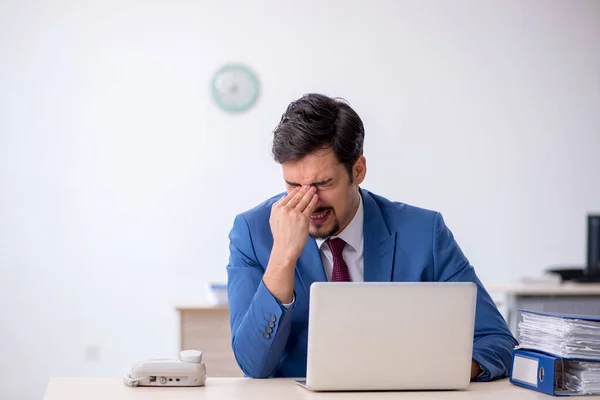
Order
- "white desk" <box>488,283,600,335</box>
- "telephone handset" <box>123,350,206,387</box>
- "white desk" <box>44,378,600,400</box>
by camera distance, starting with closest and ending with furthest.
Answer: "white desk" <box>44,378,600,400</box> < "telephone handset" <box>123,350,206,387</box> < "white desk" <box>488,283,600,335</box>

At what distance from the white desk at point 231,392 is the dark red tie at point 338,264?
1.39ft

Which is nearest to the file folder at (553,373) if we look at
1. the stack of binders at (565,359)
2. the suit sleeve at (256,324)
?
the stack of binders at (565,359)

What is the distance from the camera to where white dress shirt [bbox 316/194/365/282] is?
7.22 ft

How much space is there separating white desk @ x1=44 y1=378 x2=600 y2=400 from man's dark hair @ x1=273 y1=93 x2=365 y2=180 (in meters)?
0.63

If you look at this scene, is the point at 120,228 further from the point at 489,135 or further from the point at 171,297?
the point at 489,135

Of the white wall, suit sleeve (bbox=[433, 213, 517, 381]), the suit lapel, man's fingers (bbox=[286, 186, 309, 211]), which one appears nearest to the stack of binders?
suit sleeve (bbox=[433, 213, 517, 381])

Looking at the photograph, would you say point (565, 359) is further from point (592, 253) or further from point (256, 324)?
point (592, 253)

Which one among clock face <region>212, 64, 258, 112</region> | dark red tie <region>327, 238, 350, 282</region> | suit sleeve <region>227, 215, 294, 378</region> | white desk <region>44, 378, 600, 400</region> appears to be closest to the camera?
white desk <region>44, 378, 600, 400</region>

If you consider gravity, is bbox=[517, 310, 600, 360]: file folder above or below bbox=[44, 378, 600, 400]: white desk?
above

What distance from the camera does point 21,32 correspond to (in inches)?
210

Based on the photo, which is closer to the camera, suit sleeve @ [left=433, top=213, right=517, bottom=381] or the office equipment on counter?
suit sleeve @ [left=433, top=213, right=517, bottom=381]

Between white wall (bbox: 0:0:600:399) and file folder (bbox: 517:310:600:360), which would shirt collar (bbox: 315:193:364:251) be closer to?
file folder (bbox: 517:310:600:360)

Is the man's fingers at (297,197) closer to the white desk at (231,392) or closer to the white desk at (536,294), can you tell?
the white desk at (231,392)

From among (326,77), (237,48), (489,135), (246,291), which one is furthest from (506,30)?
(246,291)
